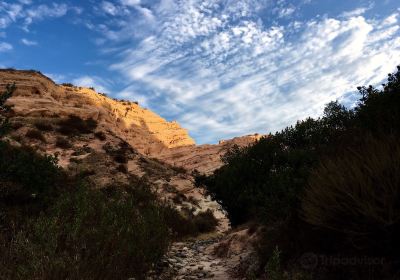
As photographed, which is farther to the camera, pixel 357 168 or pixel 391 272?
pixel 357 168

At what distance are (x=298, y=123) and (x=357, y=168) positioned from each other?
16652 millimetres

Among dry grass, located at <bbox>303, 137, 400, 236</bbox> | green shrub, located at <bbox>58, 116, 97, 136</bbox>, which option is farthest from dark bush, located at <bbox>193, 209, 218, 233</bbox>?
dry grass, located at <bbox>303, 137, 400, 236</bbox>

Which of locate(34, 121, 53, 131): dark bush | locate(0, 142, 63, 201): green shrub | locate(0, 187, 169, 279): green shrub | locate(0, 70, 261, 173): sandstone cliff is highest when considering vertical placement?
locate(0, 70, 261, 173): sandstone cliff

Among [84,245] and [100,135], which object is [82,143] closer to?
[100,135]

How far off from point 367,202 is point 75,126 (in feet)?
107

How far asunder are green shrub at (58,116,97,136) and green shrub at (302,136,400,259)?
2953 cm

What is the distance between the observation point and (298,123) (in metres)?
22.3

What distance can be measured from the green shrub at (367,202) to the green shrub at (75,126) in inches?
1163

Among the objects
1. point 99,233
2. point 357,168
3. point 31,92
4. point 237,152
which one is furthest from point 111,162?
point 357,168

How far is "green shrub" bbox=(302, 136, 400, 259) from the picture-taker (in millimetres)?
5559

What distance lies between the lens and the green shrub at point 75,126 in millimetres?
32872

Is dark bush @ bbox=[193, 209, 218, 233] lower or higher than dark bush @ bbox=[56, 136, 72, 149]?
lower

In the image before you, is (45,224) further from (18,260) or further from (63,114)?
(63,114)

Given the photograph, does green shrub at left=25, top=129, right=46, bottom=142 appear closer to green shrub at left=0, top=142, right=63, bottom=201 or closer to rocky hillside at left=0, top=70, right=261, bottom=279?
rocky hillside at left=0, top=70, right=261, bottom=279
